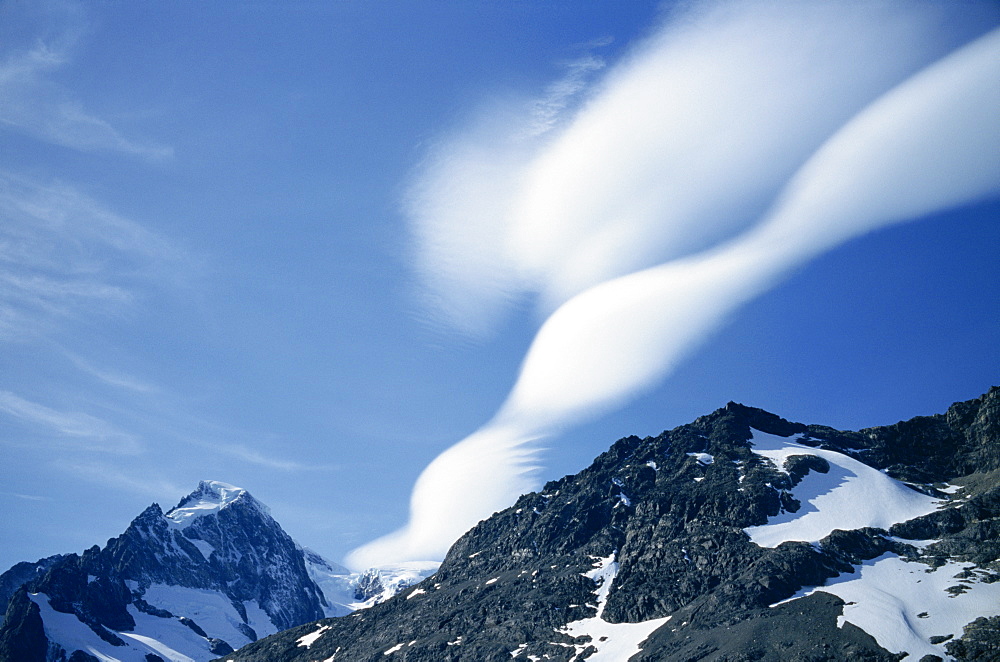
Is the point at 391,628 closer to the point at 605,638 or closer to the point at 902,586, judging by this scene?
the point at 605,638

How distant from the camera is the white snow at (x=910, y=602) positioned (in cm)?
11712

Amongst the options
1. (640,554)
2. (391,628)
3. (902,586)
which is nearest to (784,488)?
(640,554)

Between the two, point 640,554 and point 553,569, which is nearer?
point 640,554

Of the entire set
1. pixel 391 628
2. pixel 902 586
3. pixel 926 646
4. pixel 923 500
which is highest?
pixel 391 628

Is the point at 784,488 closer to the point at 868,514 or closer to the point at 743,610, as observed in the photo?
the point at 868,514

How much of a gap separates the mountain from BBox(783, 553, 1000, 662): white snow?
1.10ft

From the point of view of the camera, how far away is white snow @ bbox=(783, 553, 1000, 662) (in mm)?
117125

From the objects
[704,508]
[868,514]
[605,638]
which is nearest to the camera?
[605,638]

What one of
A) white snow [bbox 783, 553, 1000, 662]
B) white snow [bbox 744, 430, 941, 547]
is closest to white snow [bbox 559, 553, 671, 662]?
white snow [bbox 783, 553, 1000, 662]

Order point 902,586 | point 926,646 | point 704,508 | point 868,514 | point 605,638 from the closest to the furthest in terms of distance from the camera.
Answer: point 926,646
point 902,586
point 605,638
point 868,514
point 704,508

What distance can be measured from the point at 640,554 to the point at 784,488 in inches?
1634

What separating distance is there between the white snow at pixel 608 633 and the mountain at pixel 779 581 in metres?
0.46

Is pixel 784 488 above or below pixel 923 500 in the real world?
above

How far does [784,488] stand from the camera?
18938cm
